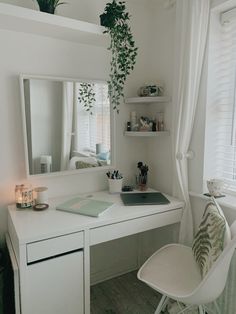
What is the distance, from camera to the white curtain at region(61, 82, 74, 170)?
188 centimetres

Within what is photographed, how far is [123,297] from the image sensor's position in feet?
6.67

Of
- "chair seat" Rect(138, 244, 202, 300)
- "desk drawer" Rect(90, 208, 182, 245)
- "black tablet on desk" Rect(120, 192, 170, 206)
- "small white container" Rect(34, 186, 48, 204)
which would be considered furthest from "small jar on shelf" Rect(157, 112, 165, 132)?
"small white container" Rect(34, 186, 48, 204)

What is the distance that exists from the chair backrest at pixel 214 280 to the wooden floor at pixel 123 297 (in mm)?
736

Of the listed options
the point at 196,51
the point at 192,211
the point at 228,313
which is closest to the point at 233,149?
the point at 192,211

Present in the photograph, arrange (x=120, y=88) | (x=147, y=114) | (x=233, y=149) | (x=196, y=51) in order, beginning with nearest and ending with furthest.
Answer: (x=196, y=51), (x=233, y=149), (x=120, y=88), (x=147, y=114)

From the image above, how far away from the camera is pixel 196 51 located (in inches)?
67.1

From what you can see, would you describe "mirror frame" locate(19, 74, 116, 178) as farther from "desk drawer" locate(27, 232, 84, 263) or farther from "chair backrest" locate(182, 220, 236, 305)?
"chair backrest" locate(182, 220, 236, 305)

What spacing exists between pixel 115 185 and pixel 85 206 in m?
0.41

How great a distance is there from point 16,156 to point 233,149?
1.49 m

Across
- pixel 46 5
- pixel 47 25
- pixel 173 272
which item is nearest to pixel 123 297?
pixel 173 272

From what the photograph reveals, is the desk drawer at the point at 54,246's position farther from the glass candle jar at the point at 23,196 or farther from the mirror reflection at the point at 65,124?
the mirror reflection at the point at 65,124

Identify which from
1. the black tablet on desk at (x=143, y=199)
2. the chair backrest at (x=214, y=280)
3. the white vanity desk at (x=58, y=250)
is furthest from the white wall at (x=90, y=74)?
the chair backrest at (x=214, y=280)

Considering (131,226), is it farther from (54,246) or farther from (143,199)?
(54,246)

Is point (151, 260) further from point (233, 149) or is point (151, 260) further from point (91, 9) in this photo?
point (91, 9)
